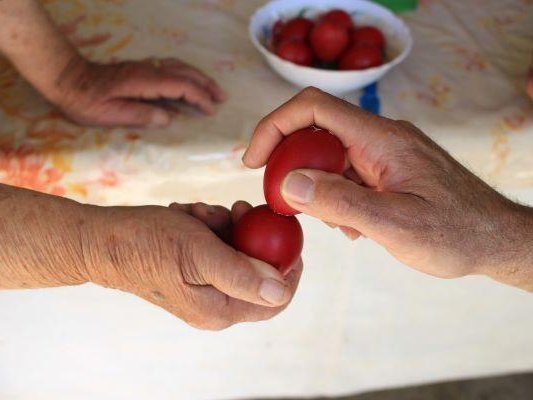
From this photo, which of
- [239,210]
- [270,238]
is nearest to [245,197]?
[239,210]

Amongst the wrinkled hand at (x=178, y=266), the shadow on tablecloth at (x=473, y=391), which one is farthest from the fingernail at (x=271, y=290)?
the shadow on tablecloth at (x=473, y=391)

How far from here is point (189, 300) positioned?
79 centimetres

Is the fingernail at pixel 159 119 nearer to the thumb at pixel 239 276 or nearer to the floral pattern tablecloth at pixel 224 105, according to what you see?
the floral pattern tablecloth at pixel 224 105

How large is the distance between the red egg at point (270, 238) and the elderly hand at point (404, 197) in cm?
8

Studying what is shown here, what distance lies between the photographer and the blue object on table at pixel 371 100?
105 cm

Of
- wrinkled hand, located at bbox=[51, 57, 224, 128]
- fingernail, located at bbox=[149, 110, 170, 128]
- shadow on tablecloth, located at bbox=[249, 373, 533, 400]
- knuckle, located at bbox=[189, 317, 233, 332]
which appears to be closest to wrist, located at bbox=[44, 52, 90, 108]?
wrinkled hand, located at bbox=[51, 57, 224, 128]

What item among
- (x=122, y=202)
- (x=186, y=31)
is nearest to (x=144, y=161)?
(x=122, y=202)

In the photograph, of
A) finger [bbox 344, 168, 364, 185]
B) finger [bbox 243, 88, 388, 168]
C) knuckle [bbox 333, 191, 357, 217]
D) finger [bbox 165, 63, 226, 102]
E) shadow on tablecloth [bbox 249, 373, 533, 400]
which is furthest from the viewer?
shadow on tablecloth [bbox 249, 373, 533, 400]

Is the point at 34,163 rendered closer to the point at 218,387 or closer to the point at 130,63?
the point at 130,63

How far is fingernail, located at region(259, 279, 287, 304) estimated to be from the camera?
29.0 inches

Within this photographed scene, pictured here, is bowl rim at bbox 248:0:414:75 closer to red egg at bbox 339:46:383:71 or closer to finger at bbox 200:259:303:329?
red egg at bbox 339:46:383:71

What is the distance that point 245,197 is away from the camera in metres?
1.03

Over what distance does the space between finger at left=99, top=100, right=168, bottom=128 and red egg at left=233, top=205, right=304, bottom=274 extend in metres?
0.29

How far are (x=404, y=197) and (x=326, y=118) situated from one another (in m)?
0.16
